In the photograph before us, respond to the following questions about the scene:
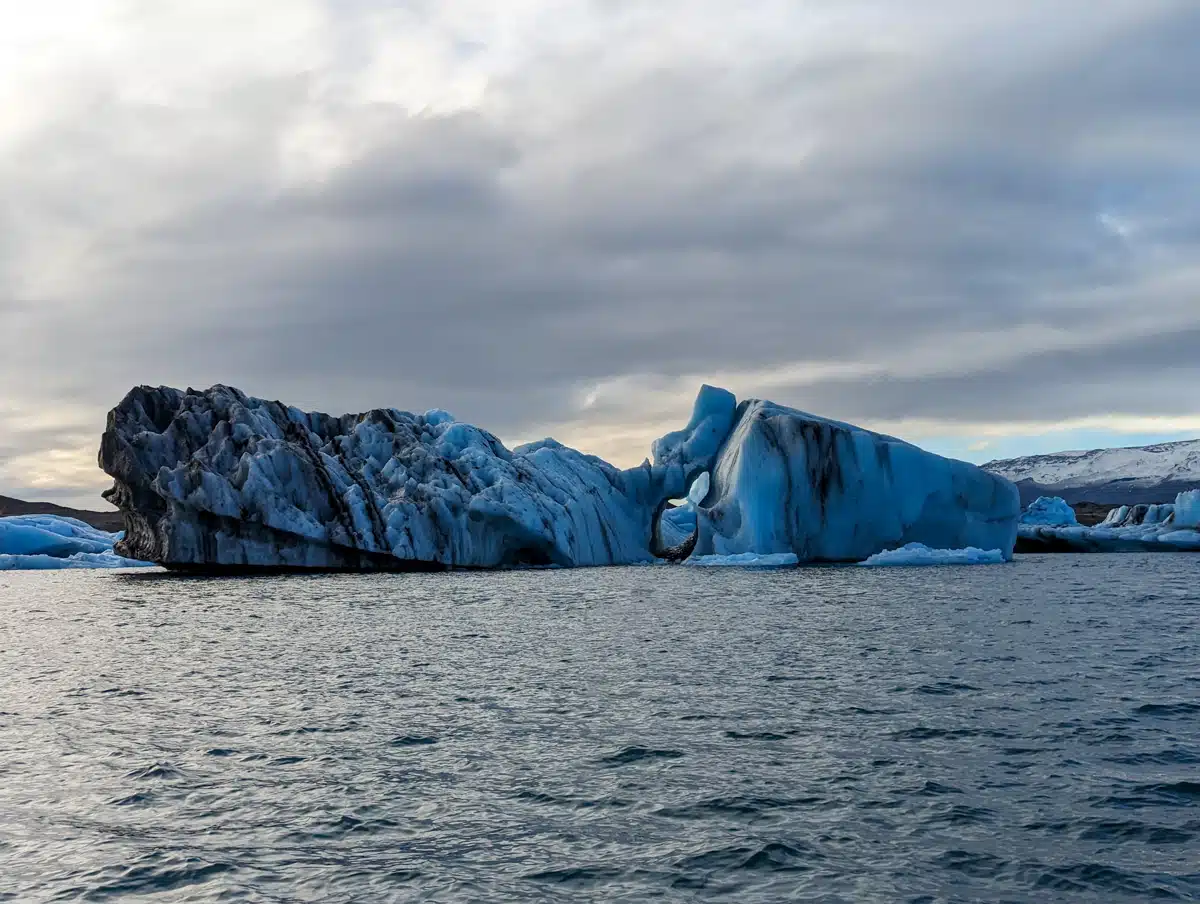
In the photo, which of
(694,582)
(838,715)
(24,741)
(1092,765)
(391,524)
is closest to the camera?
(1092,765)

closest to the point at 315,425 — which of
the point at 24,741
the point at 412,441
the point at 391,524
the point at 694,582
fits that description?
the point at 412,441

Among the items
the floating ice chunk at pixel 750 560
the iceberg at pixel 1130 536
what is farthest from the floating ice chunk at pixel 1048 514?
the floating ice chunk at pixel 750 560

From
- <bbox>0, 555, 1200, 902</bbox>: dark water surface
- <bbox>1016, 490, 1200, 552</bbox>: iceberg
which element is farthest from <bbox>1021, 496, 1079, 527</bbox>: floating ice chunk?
<bbox>0, 555, 1200, 902</bbox>: dark water surface

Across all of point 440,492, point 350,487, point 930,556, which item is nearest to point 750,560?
point 930,556

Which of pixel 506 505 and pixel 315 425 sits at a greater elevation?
pixel 315 425

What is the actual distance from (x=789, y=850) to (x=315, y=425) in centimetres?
4812

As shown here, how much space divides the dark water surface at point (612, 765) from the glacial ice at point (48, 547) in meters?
47.0

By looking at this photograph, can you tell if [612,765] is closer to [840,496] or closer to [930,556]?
[840,496]

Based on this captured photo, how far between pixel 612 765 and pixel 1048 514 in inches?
2800

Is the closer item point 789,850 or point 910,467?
point 789,850

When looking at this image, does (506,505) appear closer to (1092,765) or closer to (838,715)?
(838,715)

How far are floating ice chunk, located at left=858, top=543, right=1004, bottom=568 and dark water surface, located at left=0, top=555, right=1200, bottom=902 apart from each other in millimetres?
25029

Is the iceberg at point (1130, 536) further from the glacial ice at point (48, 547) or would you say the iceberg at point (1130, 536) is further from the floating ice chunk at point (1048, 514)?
the glacial ice at point (48, 547)

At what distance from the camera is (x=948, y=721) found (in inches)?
474
